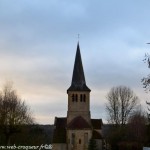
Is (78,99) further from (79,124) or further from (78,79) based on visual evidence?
(79,124)

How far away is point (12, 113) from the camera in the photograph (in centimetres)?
7675

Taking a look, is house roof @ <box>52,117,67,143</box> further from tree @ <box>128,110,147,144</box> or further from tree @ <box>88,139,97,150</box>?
tree @ <box>128,110,147,144</box>

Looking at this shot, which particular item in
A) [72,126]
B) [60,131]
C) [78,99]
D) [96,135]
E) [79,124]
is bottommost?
[96,135]

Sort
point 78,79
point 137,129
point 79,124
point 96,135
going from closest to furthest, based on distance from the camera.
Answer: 1. point 137,129
2. point 79,124
3. point 96,135
4. point 78,79

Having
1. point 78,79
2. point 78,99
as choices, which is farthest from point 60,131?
point 78,79

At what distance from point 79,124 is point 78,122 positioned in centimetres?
50

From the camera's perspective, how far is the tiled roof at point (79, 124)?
81938 mm

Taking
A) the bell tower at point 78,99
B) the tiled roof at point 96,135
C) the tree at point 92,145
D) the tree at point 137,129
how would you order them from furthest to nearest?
the bell tower at point 78,99 < the tiled roof at point 96,135 < the tree at point 92,145 < the tree at point 137,129

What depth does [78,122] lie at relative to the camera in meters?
82.4

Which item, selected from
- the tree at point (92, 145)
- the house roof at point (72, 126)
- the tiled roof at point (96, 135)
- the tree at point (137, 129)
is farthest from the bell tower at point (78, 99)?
the tree at point (137, 129)

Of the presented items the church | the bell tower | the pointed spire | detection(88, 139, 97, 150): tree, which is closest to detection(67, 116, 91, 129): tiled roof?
the church

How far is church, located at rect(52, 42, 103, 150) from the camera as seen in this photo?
81.5 meters

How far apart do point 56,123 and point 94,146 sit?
1237cm

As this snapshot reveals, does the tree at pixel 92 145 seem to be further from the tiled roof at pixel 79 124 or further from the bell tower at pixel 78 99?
the bell tower at pixel 78 99
